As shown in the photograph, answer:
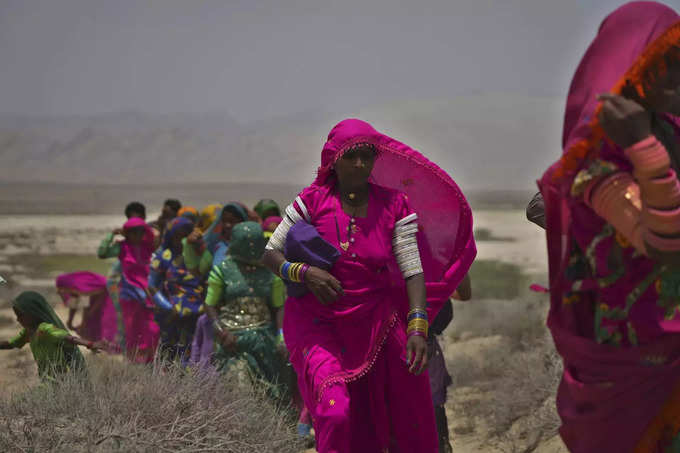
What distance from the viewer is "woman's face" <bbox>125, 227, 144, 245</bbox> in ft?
41.2

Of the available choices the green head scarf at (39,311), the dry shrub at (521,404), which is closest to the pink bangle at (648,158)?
the green head scarf at (39,311)

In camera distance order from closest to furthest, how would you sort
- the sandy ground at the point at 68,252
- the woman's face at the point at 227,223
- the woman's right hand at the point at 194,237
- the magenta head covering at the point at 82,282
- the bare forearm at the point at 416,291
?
the bare forearm at the point at 416,291, the woman's face at the point at 227,223, the sandy ground at the point at 68,252, the woman's right hand at the point at 194,237, the magenta head covering at the point at 82,282

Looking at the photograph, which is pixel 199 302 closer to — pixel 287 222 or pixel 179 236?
pixel 179 236

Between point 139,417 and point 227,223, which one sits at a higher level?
point 227,223

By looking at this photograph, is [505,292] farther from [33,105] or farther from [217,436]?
[33,105]

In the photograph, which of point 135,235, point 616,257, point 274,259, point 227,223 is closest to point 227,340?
point 227,223

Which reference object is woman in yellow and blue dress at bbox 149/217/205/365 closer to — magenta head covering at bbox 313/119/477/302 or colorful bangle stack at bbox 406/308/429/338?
magenta head covering at bbox 313/119/477/302

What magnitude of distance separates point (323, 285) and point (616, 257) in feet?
6.66

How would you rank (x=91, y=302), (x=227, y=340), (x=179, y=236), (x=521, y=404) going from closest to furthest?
(x=227, y=340) → (x=521, y=404) → (x=179, y=236) → (x=91, y=302)

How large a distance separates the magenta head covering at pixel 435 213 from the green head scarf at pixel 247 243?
8.44 ft

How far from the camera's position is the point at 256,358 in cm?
842

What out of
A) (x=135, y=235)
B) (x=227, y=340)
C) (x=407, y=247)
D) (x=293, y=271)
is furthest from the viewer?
(x=135, y=235)

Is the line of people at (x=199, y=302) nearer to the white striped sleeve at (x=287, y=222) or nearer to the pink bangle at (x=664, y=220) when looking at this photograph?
the white striped sleeve at (x=287, y=222)

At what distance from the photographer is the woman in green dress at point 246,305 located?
8344 millimetres
